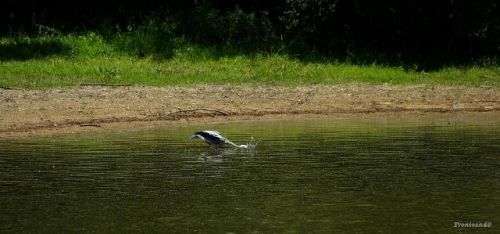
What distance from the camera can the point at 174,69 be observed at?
64.8 ft

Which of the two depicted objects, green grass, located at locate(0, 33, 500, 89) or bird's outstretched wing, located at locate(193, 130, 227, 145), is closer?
bird's outstretched wing, located at locate(193, 130, 227, 145)

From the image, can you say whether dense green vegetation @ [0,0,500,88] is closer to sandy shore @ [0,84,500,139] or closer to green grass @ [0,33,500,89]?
green grass @ [0,33,500,89]

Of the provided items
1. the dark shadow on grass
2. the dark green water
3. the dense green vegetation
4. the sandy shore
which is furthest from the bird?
the dark shadow on grass

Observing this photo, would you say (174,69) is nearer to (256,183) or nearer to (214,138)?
(214,138)

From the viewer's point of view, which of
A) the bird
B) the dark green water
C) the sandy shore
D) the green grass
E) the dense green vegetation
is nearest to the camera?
the dark green water

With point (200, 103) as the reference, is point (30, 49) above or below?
above

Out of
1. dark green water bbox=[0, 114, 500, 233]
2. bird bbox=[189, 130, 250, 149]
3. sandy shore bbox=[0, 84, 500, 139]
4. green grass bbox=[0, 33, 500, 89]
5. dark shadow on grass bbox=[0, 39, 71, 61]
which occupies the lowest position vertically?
dark green water bbox=[0, 114, 500, 233]

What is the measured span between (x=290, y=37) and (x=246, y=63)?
2.93 meters

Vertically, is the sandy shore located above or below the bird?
above

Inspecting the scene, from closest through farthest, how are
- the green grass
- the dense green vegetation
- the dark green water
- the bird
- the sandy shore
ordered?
the dark green water, the bird, the sandy shore, the green grass, the dense green vegetation

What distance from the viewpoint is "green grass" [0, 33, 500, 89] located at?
18.4 meters

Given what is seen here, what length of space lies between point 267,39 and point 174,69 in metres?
3.96

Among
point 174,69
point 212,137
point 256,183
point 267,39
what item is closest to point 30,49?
point 174,69

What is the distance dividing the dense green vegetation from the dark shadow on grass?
0.9 inches
